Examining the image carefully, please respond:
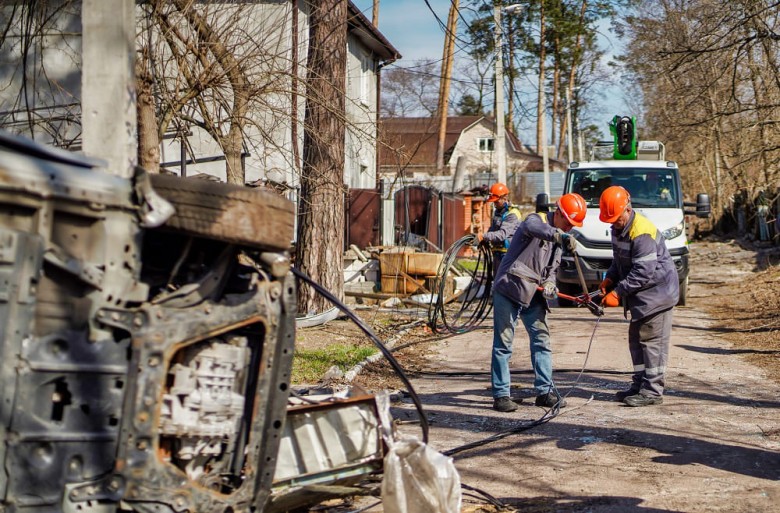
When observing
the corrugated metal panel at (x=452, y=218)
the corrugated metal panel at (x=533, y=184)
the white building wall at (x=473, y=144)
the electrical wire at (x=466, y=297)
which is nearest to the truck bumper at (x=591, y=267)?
the electrical wire at (x=466, y=297)

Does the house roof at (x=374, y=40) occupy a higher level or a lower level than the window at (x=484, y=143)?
lower

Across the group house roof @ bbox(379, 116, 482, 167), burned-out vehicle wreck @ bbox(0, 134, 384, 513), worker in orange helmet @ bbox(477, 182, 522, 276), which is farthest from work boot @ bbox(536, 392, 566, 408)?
house roof @ bbox(379, 116, 482, 167)

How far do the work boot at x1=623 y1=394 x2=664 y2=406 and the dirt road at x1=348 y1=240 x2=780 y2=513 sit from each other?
0.29 ft

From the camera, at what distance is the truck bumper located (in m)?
14.6

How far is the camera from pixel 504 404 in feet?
25.0

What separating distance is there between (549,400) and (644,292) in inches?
52.8

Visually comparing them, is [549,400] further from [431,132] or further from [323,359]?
[431,132]

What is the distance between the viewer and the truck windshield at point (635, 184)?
51.9 ft

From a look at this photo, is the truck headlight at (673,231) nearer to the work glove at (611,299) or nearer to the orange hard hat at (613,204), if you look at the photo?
the work glove at (611,299)

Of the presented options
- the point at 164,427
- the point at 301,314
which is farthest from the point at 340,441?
the point at 301,314

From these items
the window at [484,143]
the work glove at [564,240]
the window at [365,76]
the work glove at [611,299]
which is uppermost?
the window at [484,143]

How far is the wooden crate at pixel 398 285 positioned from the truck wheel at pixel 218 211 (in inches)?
478

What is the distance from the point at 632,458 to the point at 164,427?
12.3 ft

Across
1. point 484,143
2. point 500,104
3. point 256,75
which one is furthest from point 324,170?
point 484,143
